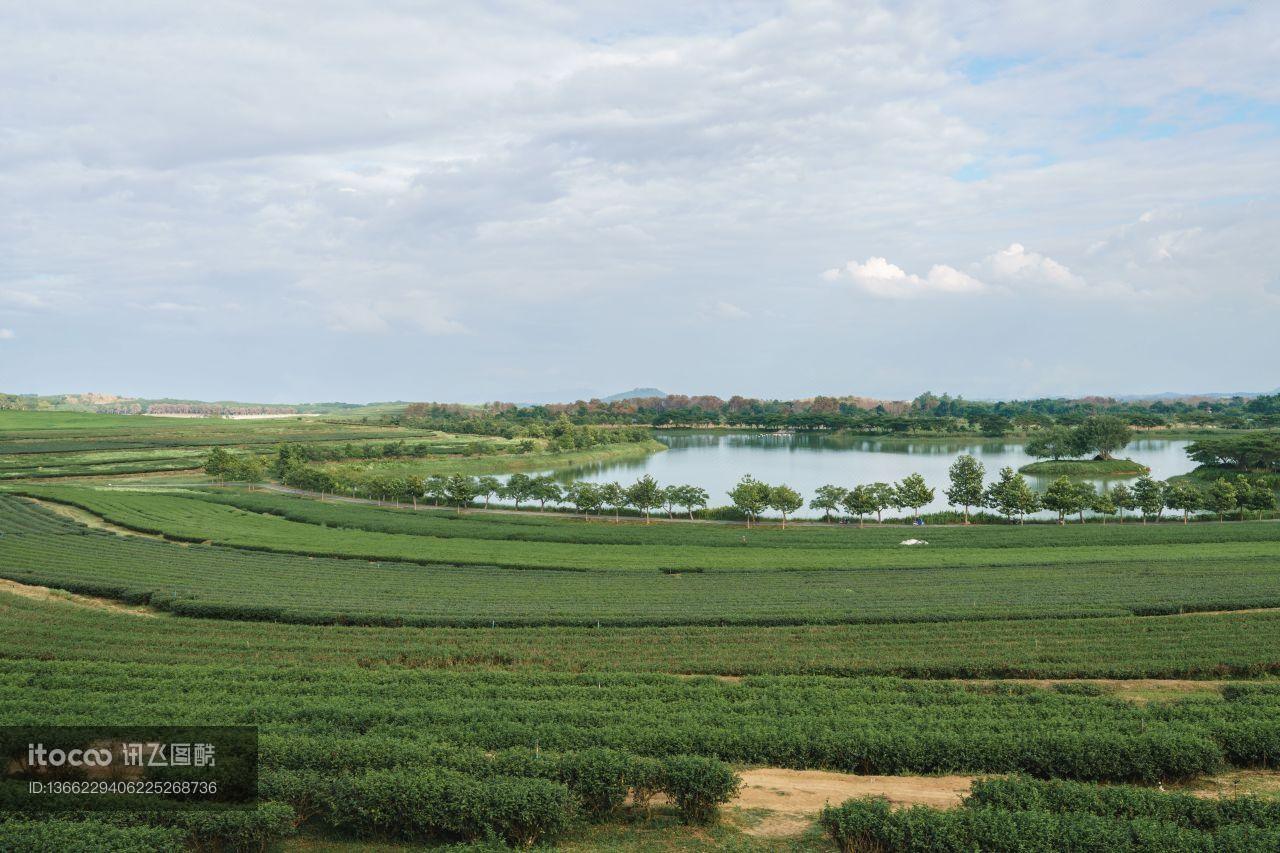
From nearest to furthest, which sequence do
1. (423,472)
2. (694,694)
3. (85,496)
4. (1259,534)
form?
1. (694,694)
2. (1259,534)
3. (85,496)
4. (423,472)

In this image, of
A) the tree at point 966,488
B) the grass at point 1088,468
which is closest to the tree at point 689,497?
the tree at point 966,488

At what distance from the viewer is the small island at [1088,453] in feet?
269

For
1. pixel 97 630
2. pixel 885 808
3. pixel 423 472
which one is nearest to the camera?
pixel 885 808

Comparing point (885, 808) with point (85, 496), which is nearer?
point (885, 808)

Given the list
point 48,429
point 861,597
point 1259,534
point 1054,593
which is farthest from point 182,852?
point 48,429

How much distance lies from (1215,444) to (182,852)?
291 ft

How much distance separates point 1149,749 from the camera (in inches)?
497

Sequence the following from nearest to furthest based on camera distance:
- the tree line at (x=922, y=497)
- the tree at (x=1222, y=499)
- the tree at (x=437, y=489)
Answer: the tree at (x=1222, y=499) < the tree line at (x=922, y=497) < the tree at (x=437, y=489)

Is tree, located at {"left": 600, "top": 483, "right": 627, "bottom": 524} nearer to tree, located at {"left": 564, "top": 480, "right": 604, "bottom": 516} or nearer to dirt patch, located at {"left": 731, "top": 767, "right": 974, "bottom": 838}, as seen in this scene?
tree, located at {"left": 564, "top": 480, "right": 604, "bottom": 516}

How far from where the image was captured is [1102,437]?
8656cm

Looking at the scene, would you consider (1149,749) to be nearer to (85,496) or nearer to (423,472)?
(85,496)

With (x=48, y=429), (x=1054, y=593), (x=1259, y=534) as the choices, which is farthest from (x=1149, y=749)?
(x=48, y=429)

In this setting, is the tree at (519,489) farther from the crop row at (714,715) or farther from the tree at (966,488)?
the crop row at (714,715)

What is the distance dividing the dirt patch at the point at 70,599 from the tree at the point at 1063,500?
4799 cm
